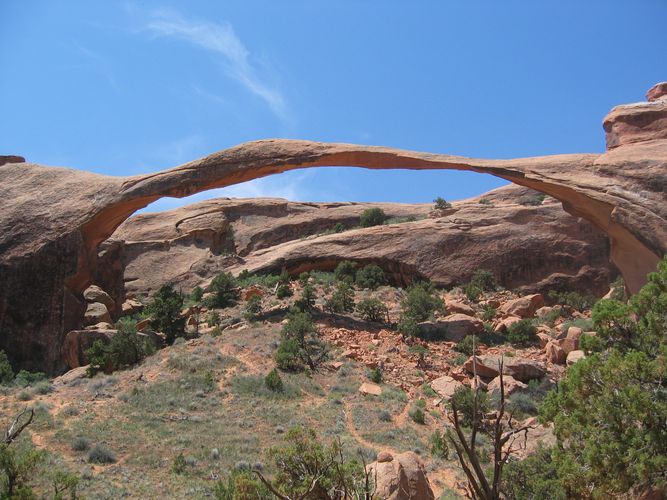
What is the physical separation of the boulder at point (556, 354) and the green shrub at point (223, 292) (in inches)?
446

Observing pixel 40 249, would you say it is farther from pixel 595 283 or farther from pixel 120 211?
pixel 595 283

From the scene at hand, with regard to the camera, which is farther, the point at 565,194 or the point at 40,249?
the point at 40,249

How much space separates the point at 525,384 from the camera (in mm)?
13977

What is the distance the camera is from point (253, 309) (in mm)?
19938

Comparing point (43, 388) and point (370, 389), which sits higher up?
point (43, 388)

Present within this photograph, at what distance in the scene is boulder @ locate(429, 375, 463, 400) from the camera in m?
14.0

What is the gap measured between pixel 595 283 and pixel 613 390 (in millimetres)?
17041

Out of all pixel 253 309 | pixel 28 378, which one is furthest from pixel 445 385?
pixel 28 378

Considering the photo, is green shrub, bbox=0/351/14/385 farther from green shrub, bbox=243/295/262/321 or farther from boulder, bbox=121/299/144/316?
boulder, bbox=121/299/144/316

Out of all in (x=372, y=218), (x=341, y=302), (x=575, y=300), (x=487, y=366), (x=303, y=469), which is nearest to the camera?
(x=303, y=469)

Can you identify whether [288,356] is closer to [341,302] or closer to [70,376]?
[341,302]

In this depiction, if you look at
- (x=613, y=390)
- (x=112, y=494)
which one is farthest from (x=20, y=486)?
(x=613, y=390)

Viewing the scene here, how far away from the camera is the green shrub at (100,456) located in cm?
994

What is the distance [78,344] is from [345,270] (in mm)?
10545
